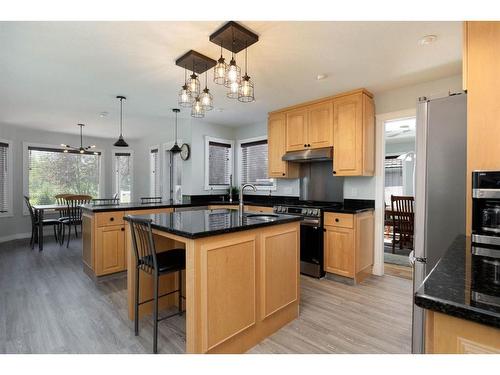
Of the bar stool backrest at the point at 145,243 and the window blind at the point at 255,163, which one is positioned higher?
the window blind at the point at 255,163

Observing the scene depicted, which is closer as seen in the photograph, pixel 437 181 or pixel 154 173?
pixel 437 181

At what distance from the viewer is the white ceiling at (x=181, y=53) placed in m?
2.04

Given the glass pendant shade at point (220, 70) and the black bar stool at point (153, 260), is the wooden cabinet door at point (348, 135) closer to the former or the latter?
the glass pendant shade at point (220, 70)

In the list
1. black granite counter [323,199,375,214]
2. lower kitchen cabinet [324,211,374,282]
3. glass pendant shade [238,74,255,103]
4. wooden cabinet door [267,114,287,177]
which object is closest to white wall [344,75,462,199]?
black granite counter [323,199,375,214]

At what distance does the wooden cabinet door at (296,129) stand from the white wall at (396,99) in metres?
0.87

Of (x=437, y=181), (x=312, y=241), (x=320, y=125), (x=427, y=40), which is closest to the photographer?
(x=437, y=181)

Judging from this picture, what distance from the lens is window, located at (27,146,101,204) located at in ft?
20.1

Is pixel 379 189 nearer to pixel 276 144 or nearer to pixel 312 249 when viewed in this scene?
pixel 312 249

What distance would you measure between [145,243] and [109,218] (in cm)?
162

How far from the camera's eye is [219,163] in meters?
5.32

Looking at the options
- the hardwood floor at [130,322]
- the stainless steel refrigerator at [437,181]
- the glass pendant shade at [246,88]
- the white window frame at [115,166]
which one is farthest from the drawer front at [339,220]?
the white window frame at [115,166]

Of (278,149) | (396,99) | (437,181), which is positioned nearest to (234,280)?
(437,181)

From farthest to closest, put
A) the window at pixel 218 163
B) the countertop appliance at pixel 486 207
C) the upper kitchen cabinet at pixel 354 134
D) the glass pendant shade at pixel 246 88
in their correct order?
1. the window at pixel 218 163
2. the upper kitchen cabinet at pixel 354 134
3. the glass pendant shade at pixel 246 88
4. the countertop appliance at pixel 486 207
